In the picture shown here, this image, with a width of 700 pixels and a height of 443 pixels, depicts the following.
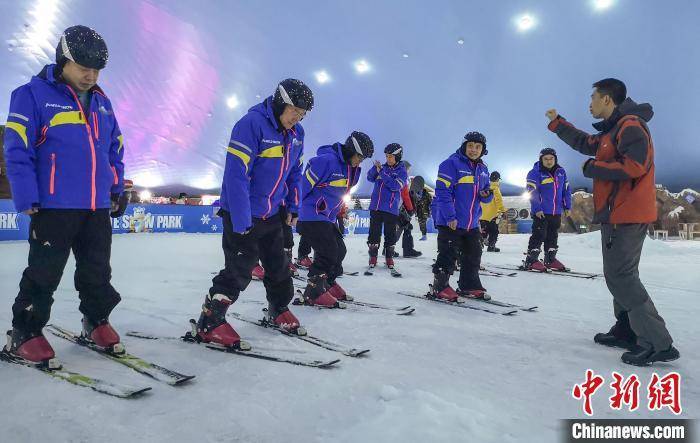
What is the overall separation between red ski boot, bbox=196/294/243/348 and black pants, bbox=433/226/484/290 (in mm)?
2650

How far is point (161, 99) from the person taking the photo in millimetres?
25719

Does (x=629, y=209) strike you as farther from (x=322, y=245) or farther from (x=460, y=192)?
(x=322, y=245)

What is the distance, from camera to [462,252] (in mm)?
5098

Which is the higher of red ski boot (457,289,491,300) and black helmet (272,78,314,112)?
black helmet (272,78,314,112)

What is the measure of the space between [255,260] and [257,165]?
66 cm

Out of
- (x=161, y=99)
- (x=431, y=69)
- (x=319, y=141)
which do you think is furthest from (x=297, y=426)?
(x=319, y=141)

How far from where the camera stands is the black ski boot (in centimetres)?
307

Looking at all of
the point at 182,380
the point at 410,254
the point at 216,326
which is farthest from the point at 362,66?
the point at 182,380

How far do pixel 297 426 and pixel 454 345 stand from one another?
1.57 metres

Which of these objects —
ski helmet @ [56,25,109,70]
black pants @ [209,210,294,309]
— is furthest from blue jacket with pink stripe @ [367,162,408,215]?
ski helmet @ [56,25,109,70]

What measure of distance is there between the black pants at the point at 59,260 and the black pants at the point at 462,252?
3.32 m

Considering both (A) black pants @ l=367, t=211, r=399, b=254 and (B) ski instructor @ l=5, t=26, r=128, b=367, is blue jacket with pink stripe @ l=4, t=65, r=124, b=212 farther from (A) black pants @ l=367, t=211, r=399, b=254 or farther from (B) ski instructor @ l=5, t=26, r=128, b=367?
(A) black pants @ l=367, t=211, r=399, b=254

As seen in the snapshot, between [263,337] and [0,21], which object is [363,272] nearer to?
[263,337]

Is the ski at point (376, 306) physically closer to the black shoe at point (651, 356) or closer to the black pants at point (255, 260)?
the black pants at point (255, 260)
